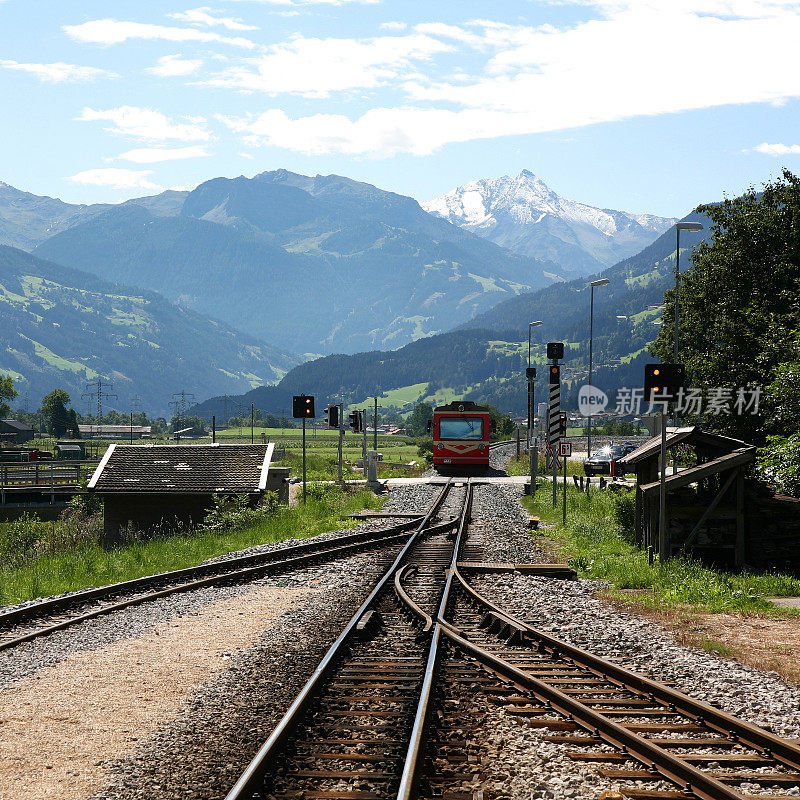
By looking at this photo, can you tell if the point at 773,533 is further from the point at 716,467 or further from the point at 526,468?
the point at 526,468

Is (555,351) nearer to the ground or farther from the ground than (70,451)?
farther from the ground

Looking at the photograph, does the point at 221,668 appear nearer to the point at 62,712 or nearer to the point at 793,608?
the point at 62,712

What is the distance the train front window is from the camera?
43812mm

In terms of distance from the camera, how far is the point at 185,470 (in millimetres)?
30891

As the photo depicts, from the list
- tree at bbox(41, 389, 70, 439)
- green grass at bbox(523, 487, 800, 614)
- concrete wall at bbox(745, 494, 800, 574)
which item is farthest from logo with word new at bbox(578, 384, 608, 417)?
tree at bbox(41, 389, 70, 439)

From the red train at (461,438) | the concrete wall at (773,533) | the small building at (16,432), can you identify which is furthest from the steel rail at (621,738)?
the small building at (16,432)

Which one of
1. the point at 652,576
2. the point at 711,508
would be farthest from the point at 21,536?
the point at 652,576

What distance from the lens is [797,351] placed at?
1980 centimetres

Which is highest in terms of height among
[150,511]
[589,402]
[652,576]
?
[589,402]

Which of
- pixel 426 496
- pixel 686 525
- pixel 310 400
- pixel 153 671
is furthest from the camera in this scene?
pixel 426 496

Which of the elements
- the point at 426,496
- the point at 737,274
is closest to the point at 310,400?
the point at 426,496

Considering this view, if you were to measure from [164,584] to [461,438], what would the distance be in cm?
3089

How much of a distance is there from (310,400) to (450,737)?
21.6 metres

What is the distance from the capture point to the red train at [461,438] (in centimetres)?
4359
